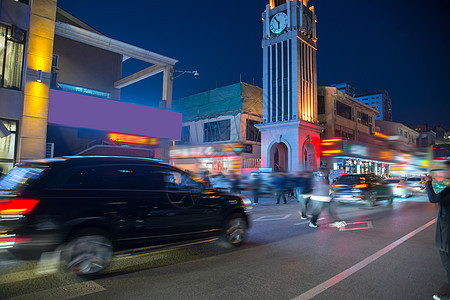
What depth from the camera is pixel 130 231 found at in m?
4.95

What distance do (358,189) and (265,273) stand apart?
10480mm

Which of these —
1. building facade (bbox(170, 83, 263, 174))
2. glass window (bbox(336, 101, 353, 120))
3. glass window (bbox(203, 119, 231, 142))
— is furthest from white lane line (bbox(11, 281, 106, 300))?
glass window (bbox(336, 101, 353, 120))

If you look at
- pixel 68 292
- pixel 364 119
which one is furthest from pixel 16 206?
pixel 364 119

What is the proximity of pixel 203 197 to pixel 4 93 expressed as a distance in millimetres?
12536

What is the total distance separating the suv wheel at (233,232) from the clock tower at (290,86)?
2563 cm

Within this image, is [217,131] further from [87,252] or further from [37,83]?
[87,252]

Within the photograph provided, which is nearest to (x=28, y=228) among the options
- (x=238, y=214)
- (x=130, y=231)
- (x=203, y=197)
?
(x=130, y=231)

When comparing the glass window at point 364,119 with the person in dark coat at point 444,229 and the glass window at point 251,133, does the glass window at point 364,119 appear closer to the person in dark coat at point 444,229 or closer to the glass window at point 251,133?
the glass window at point 251,133

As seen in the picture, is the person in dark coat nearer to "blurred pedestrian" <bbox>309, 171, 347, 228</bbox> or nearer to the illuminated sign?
"blurred pedestrian" <bbox>309, 171, 347, 228</bbox>

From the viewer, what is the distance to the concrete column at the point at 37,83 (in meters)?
14.1

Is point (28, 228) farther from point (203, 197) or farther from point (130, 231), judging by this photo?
point (203, 197)

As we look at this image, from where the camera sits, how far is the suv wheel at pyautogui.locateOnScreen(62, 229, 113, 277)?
442cm

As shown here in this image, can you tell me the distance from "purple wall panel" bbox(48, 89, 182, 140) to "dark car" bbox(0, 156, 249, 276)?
1192 cm

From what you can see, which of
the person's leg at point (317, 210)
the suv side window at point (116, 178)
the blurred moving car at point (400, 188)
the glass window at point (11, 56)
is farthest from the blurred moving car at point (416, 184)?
the glass window at point (11, 56)
